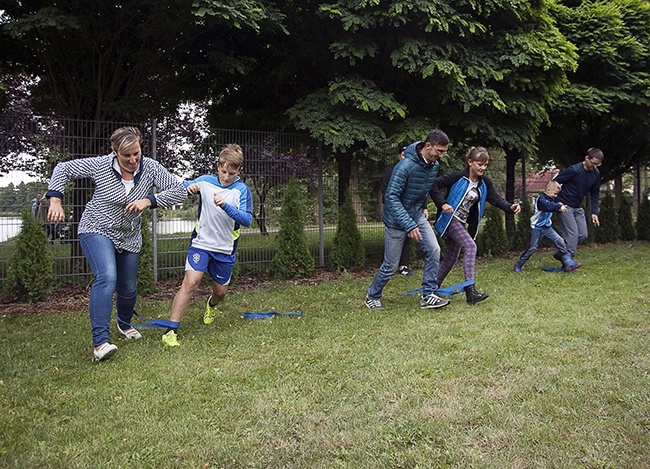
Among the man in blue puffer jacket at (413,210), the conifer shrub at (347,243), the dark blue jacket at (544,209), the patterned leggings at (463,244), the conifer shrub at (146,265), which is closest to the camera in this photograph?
the man in blue puffer jacket at (413,210)

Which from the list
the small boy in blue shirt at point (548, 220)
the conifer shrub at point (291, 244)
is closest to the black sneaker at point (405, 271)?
the conifer shrub at point (291, 244)

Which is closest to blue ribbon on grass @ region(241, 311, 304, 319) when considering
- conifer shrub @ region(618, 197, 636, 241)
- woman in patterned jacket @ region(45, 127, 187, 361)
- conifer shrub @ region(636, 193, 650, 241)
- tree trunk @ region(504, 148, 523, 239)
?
woman in patterned jacket @ region(45, 127, 187, 361)

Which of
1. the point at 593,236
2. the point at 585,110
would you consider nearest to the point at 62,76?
the point at 585,110

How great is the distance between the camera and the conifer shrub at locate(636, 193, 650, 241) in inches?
671

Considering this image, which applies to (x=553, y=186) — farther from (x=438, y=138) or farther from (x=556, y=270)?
(x=438, y=138)

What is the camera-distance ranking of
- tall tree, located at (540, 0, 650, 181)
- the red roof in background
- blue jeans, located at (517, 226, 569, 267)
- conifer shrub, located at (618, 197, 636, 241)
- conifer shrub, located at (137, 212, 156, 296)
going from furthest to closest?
conifer shrub, located at (618, 197, 636, 241) → the red roof in background → tall tree, located at (540, 0, 650, 181) → blue jeans, located at (517, 226, 569, 267) → conifer shrub, located at (137, 212, 156, 296)

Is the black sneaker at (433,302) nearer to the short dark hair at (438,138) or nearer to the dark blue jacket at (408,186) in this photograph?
the dark blue jacket at (408,186)

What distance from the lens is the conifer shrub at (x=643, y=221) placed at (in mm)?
17048

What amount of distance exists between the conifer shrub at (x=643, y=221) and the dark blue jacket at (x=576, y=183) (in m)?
9.66

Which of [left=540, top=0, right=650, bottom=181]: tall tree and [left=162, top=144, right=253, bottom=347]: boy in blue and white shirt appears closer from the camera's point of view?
[left=162, top=144, right=253, bottom=347]: boy in blue and white shirt

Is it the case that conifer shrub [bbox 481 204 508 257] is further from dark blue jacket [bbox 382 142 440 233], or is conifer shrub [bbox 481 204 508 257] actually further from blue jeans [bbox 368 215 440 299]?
dark blue jacket [bbox 382 142 440 233]

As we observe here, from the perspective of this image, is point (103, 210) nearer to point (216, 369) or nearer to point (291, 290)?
point (216, 369)

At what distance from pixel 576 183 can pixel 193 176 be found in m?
6.44

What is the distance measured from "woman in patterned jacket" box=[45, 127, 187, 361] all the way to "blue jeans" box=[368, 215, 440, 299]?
8.39 feet
